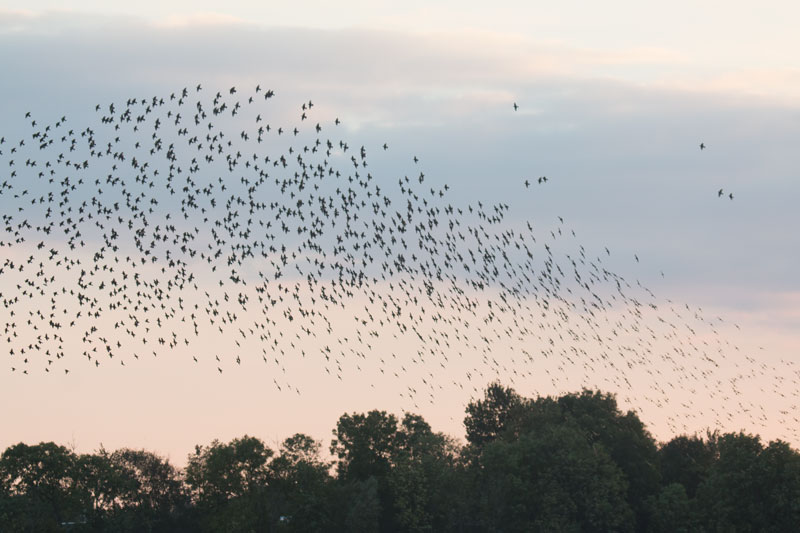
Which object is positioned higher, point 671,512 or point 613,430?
point 613,430

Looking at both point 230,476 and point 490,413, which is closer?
point 230,476

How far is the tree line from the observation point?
4680 inches

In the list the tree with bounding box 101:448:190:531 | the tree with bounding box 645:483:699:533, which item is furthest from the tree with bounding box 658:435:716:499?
the tree with bounding box 101:448:190:531

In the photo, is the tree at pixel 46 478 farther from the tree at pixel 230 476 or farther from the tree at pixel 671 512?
the tree at pixel 671 512

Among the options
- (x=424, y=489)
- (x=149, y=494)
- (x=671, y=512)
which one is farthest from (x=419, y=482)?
(x=149, y=494)

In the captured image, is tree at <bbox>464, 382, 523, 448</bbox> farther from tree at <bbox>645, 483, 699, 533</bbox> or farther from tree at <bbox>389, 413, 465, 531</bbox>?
tree at <bbox>645, 483, 699, 533</bbox>

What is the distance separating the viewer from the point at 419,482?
448 ft

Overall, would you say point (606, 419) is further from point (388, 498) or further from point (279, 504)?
point (279, 504)

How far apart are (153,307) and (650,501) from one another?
66988mm

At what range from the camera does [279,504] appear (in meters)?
130

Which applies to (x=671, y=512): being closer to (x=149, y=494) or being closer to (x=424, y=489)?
(x=424, y=489)

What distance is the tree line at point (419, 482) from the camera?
390 feet

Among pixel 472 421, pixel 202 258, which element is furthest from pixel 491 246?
pixel 472 421

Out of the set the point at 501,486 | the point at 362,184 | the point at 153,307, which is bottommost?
the point at 501,486
